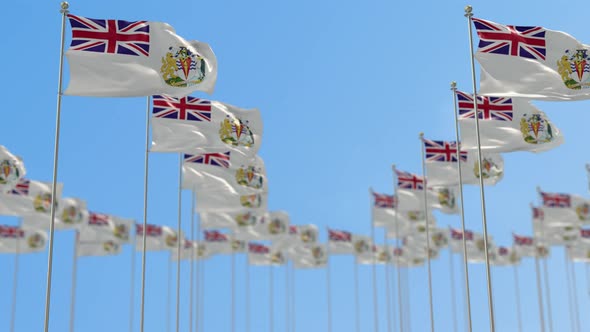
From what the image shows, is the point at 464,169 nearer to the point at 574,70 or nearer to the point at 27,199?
the point at 574,70

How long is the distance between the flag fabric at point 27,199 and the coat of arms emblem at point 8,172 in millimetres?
4354

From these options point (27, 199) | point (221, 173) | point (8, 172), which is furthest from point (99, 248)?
point (221, 173)

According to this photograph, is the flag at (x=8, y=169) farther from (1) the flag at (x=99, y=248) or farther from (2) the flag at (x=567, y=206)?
(2) the flag at (x=567, y=206)

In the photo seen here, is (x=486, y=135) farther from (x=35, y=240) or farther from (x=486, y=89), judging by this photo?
(x=35, y=240)

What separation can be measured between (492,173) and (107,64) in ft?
57.9

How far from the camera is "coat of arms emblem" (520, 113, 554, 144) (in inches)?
1013

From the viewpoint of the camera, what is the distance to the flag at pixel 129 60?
2033 centimetres

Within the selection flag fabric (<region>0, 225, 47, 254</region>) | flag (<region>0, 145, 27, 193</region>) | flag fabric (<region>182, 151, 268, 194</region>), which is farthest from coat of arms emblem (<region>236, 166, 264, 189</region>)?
flag fabric (<region>0, 225, 47, 254</region>)

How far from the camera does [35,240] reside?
5069 centimetres

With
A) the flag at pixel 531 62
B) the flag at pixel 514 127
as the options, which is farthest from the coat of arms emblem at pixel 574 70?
the flag at pixel 514 127

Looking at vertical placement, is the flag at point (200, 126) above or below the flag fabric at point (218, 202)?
above

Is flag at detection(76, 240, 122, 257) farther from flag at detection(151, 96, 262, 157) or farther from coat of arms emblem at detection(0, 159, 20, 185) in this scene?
flag at detection(151, 96, 262, 157)

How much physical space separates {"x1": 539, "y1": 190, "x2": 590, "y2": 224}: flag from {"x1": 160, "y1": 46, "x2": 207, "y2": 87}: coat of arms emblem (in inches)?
1100

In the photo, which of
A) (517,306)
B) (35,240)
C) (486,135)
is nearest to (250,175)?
(486,135)
